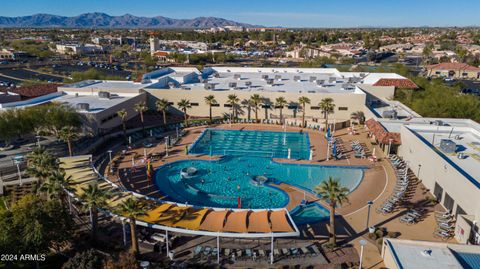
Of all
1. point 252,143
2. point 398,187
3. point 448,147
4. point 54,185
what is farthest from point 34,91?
point 448,147

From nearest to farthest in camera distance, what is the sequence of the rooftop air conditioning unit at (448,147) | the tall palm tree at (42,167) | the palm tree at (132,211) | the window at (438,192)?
the palm tree at (132,211)
the tall palm tree at (42,167)
the window at (438,192)
the rooftop air conditioning unit at (448,147)

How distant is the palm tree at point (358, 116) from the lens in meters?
54.1

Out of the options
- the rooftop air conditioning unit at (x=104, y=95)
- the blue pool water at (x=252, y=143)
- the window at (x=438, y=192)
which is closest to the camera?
the window at (x=438, y=192)

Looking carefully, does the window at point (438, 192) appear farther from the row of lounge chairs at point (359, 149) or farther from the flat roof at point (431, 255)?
the row of lounge chairs at point (359, 149)

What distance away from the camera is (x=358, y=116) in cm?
5425

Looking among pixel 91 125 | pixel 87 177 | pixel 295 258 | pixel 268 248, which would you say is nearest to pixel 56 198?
pixel 87 177

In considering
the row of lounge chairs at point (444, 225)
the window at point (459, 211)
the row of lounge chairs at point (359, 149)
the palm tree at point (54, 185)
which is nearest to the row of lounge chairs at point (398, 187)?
the row of lounge chairs at point (359, 149)

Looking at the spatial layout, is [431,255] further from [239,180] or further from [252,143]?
[252,143]

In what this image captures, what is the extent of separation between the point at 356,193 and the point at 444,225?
7.85 m

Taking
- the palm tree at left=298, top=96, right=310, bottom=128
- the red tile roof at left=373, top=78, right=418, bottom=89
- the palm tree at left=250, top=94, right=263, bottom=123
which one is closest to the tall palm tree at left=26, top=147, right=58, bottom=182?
the palm tree at left=250, top=94, right=263, bottom=123

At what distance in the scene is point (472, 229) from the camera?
2359 cm

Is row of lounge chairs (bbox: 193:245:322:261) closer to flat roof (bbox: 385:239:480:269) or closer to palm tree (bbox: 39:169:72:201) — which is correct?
flat roof (bbox: 385:239:480:269)

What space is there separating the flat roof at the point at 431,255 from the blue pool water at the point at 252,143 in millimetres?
20821

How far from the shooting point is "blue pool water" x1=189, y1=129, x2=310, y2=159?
4353 cm
